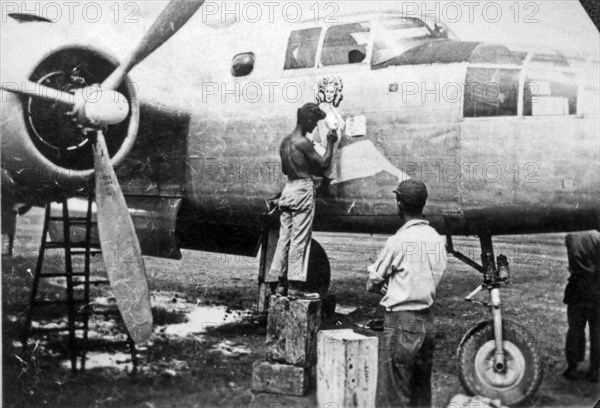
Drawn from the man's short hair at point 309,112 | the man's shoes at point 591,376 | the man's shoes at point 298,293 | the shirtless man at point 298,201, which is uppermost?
the man's short hair at point 309,112

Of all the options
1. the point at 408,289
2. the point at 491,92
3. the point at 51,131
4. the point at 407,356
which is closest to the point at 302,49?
the point at 491,92

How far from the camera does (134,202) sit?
5473mm

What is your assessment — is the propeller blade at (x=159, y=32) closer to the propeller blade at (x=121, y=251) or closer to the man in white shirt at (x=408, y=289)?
the propeller blade at (x=121, y=251)

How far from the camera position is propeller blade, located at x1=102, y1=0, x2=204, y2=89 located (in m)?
4.91

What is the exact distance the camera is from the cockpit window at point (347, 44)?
4.83m

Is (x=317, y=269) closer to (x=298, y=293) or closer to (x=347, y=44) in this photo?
(x=298, y=293)

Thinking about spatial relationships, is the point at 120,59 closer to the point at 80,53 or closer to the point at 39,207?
the point at 80,53

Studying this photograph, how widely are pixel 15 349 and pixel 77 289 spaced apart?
37.1 inches

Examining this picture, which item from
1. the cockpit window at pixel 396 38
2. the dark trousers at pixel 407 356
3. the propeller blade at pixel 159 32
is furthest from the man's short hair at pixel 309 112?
the dark trousers at pixel 407 356

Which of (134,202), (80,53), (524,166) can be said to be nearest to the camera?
(524,166)

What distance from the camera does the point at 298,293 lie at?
4.61 metres

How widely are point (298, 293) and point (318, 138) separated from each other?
117 cm

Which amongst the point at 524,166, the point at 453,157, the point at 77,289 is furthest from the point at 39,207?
the point at 524,166

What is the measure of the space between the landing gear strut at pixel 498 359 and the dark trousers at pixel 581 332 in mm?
595
